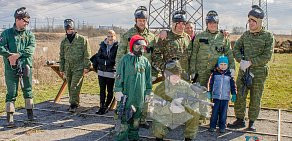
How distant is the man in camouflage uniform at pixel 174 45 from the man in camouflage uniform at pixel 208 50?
0.61 ft

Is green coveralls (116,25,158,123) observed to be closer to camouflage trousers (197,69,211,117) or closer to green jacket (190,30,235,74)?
green jacket (190,30,235,74)

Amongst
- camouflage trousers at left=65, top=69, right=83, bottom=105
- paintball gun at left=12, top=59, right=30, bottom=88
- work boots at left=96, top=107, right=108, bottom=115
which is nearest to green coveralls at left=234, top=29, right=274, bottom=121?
work boots at left=96, top=107, right=108, bottom=115

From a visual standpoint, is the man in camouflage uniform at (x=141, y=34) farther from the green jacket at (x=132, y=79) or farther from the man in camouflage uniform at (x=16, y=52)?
the man in camouflage uniform at (x=16, y=52)

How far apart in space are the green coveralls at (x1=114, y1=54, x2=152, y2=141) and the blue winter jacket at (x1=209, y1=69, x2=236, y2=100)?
1.38m

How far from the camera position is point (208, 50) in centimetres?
646

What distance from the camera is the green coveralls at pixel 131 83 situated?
5.45 metres

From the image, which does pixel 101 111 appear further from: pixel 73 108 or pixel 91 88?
pixel 91 88

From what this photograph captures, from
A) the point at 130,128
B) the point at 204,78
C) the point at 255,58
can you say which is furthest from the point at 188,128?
the point at 255,58

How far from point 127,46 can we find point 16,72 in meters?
2.06

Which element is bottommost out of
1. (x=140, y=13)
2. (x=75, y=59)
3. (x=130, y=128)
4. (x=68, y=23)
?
(x=130, y=128)

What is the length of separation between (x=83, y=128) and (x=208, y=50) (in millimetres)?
2647

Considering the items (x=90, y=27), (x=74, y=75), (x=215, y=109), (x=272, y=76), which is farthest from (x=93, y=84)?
(x=90, y=27)

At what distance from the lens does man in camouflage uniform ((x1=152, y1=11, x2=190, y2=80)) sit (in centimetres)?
629

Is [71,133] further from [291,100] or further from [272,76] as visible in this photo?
[272,76]
